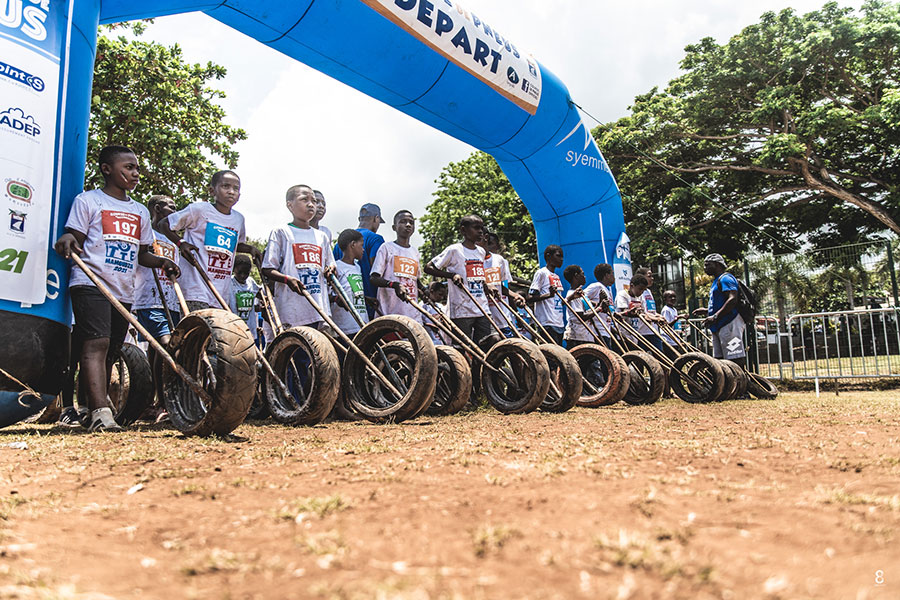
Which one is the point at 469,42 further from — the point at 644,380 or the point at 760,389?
the point at 760,389

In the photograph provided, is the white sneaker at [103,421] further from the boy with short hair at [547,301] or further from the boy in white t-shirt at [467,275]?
the boy with short hair at [547,301]

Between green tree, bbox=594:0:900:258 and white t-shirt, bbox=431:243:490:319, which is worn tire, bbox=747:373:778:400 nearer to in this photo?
white t-shirt, bbox=431:243:490:319

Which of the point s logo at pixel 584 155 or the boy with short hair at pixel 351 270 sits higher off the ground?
the point s logo at pixel 584 155

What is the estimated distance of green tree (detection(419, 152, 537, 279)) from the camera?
23.0 metres

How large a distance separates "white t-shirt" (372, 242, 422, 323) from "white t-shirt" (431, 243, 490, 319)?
0.48 meters

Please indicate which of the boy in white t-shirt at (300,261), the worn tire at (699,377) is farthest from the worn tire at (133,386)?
the worn tire at (699,377)

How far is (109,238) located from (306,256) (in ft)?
4.85

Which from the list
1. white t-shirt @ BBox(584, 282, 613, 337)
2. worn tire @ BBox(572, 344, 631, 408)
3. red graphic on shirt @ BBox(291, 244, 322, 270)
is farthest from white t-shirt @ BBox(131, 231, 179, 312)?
white t-shirt @ BBox(584, 282, 613, 337)

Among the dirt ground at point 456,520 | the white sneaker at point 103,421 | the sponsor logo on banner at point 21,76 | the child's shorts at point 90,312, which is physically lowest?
the dirt ground at point 456,520

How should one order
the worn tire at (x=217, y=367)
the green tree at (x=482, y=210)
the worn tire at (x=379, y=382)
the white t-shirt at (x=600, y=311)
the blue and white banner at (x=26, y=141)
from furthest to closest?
the green tree at (x=482, y=210) < the white t-shirt at (x=600, y=311) < the worn tire at (x=379, y=382) < the blue and white banner at (x=26, y=141) < the worn tire at (x=217, y=367)

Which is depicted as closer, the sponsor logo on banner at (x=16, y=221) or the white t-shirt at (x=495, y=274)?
the sponsor logo on banner at (x=16, y=221)

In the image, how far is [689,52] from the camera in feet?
56.0

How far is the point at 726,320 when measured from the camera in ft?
25.5

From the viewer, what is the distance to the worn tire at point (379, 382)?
13.2 ft
